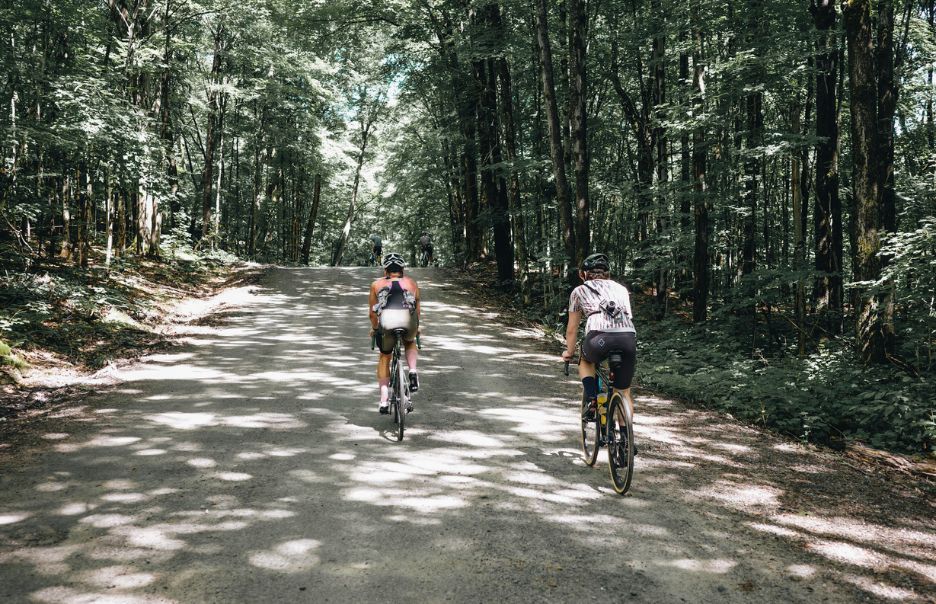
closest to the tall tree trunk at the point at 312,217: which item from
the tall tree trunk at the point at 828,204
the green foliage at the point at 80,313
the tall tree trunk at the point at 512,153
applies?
the tall tree trunk at the point at 512,153

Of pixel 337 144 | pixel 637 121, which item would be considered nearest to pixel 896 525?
pixel 637 121

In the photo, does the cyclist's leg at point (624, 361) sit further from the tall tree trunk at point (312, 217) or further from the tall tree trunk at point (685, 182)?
the tall tree trunk at point (312, 217)

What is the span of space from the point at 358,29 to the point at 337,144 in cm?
923

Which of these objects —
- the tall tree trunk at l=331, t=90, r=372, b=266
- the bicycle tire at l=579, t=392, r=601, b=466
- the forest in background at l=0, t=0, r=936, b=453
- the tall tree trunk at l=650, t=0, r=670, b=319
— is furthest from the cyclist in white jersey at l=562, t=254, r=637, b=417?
the tall tree trunk at l=331, t=90, r=372, b=266

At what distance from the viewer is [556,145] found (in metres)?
14.3

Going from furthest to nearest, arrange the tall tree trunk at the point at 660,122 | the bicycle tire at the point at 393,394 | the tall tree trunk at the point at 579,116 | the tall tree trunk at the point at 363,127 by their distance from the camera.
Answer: the tall tree trunk at the point at 363,127 < the tall tree trunk at the point at 579,116 < the tall tree trunk at the point at 660,122 < the bicycle tire at the point at 393,394

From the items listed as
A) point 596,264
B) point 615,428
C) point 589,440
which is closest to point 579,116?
point 596,264

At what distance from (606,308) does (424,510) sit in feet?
7.65

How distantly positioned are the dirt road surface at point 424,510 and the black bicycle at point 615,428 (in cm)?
22

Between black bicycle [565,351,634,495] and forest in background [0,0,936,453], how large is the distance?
3.20 meters

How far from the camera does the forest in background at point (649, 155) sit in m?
8.46

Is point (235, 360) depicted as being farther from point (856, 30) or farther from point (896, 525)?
point (856, 30)

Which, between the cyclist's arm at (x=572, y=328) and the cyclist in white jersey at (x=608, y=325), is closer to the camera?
the cyclist in white jersey at (x=608, y=325)

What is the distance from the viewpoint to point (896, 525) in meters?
4.62
